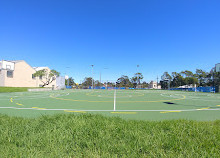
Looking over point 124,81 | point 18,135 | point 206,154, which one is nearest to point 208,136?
point 206,154

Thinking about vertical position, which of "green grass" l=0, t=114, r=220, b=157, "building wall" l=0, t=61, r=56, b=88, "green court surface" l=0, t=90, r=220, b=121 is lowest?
"green court surface" l=0, t=90, r=220, b=121

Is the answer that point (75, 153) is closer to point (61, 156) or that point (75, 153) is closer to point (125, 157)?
point (61, 156)

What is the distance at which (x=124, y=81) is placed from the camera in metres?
87.5

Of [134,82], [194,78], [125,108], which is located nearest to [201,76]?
[194,78]

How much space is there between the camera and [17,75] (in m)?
38.4

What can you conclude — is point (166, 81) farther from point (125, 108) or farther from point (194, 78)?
point (125, 108)

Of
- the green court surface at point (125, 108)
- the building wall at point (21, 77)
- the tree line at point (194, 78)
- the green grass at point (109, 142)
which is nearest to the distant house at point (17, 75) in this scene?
the building wall at point (21, 77)

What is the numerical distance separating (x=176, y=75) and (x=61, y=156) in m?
79.6

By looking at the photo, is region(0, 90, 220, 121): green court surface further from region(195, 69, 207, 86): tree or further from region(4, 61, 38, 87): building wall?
region(195, 69, 207, 86): tree

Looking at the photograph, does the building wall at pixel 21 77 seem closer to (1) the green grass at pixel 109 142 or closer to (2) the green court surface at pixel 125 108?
(2) the green court surface at pixel 125 108

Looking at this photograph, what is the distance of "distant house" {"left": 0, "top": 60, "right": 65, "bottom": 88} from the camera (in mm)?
33200

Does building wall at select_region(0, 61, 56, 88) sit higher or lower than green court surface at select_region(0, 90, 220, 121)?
higher

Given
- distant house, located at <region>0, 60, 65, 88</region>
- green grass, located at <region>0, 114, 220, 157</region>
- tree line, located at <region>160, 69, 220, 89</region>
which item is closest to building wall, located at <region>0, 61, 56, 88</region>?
distant house, located at <region>0, 60, 65, 88</region>

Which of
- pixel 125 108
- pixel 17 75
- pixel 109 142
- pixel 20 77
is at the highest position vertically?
pixel 17 75
